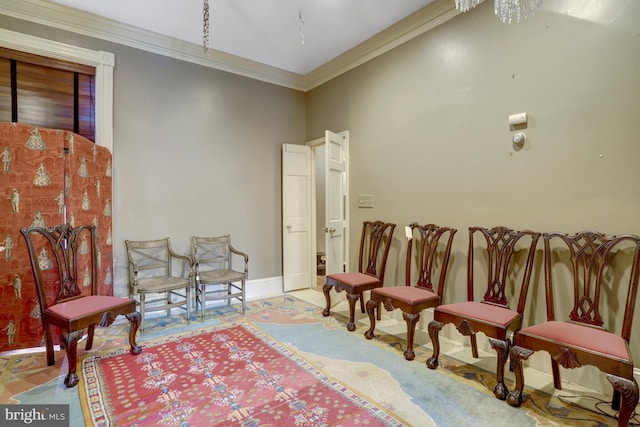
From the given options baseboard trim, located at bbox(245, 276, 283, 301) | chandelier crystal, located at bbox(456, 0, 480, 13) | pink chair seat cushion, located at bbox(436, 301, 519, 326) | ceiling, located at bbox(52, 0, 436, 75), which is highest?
ceiling, located at bbox(52, 0, 436, 75)

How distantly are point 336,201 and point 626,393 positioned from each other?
292 centimetres

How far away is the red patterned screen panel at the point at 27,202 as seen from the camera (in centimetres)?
248

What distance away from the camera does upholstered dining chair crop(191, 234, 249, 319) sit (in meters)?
3.63

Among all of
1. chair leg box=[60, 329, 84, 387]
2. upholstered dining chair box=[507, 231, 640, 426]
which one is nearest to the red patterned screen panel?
chair leg box=[60, 329, 84, 387]

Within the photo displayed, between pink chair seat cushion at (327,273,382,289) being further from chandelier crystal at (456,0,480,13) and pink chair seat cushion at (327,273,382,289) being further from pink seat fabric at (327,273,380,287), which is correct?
chandelier crystal at (456,0,480,13)

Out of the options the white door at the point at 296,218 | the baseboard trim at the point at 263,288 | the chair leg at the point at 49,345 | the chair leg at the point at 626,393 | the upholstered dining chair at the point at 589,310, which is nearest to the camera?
the chair leg at the point at 626,393

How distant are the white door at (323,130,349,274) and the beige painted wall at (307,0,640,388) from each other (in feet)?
0.76

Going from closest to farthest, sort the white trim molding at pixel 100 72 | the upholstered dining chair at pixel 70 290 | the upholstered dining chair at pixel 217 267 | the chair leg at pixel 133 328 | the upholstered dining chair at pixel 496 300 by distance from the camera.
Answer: the upholstered dining chair at pixel 496 300
the upholstered dining chair at pixel 70 290
the chair leg at pixel 133 328
the white trim molding at pixel 100 72
the upholstered dining chair at pixel 217 267

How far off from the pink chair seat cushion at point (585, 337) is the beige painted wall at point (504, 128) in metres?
0.41

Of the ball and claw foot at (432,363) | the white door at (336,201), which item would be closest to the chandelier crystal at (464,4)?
the white door at (336,201)

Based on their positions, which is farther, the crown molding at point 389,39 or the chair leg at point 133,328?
the crown molding at point 389,39

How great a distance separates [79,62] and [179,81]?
3.15ft

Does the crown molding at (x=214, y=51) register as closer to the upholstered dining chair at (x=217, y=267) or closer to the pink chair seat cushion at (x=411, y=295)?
the upholstered dining chair at (x=217, y=267)

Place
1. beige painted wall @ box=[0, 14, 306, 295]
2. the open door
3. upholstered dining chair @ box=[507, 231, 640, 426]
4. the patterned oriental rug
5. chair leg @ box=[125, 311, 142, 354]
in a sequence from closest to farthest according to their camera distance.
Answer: upholstered dining chair @ box=[507, 231, 640, 426] → the patterned oriental rug → chair leg @ box=[125, 311, 142, 354] → beige painted wall @ box=[0, 14, 306, 295] → the open door
